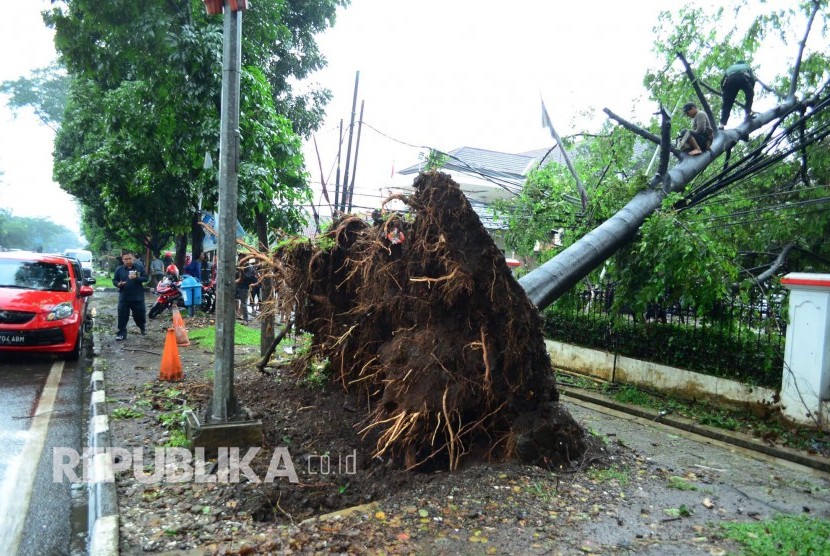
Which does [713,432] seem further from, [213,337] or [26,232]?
[26,232]

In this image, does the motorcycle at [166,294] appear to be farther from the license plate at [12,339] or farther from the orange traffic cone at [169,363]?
the orange traffic cone at [169,363]

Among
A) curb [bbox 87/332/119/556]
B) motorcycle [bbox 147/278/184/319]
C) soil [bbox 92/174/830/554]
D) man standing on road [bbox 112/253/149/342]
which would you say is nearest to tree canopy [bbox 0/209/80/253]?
motorcycle [bbox 147/278/184/319]

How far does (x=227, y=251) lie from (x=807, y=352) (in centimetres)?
692

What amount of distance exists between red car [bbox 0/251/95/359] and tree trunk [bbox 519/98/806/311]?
781 cm

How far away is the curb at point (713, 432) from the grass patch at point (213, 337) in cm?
677

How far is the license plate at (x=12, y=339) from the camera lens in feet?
29.3

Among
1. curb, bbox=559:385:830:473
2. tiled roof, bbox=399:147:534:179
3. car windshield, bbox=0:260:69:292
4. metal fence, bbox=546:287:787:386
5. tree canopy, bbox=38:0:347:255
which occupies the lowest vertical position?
curb, bbox=559:385:830:473

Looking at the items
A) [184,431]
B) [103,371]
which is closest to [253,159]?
[103,371]

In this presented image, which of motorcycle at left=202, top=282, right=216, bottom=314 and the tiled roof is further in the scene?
the tiled roof

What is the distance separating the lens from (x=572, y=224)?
1005 cm

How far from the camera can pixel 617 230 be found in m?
7.85

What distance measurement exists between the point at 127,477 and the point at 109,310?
52.1 ft

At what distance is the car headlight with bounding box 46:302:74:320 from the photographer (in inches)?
366

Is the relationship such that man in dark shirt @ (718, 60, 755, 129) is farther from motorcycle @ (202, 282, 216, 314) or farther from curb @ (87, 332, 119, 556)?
motorcycle @ (202, 282, 216, 314)
